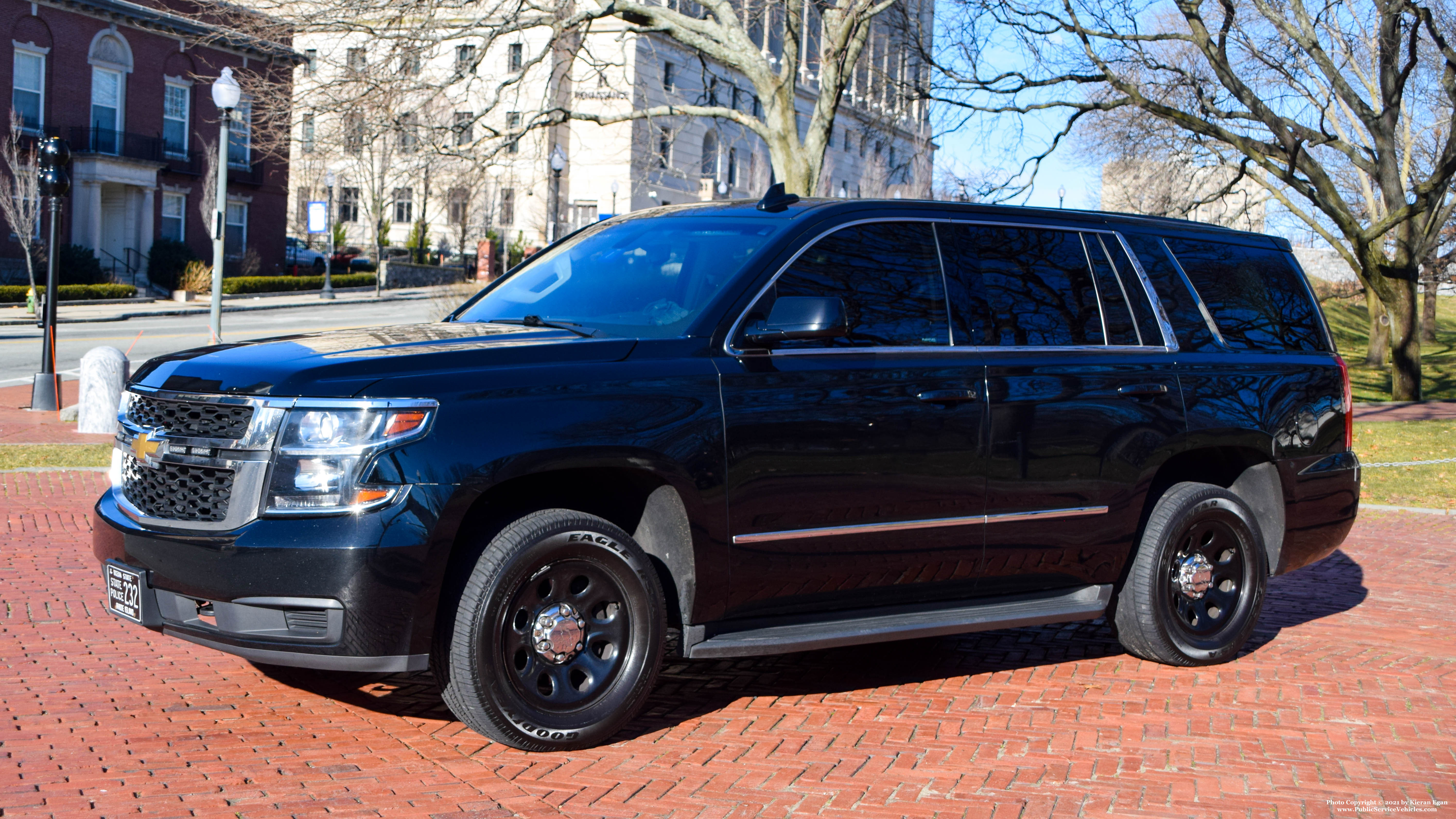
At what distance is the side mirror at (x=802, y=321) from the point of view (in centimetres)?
483

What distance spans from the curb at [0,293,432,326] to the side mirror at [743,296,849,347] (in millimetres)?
20630

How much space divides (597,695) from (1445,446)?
1502 cm

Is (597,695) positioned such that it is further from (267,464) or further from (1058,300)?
(1058,300)

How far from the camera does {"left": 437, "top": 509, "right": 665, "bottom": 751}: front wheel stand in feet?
14.5

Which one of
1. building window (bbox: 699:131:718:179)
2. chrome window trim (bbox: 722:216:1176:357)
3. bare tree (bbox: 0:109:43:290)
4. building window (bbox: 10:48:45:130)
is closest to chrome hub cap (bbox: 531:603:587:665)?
chrome window trim (bbox: 722:216:1176:357)

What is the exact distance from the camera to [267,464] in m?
4.25

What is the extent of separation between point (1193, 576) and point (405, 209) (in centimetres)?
7419

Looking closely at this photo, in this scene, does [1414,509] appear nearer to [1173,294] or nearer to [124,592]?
[1173,294]

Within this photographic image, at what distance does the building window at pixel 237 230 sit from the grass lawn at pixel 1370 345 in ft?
122

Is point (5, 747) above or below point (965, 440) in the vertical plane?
below

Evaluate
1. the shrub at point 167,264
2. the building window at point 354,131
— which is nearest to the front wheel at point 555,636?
the building window at point 354,131

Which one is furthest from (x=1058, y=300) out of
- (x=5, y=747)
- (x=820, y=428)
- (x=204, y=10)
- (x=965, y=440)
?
(x=204, y=10)

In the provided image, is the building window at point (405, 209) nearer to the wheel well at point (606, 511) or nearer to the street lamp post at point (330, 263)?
the street lamp post at point (330, 263)

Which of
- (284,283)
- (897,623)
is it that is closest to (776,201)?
(897,623)
